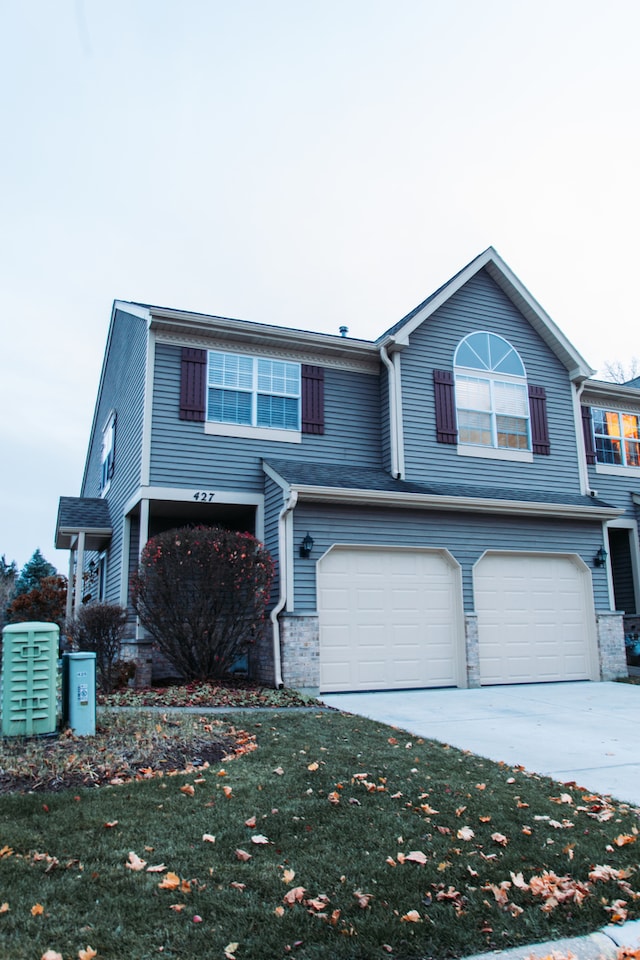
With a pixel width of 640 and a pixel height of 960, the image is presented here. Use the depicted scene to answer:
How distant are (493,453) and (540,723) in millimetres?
6349

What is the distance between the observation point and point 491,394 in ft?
45.6

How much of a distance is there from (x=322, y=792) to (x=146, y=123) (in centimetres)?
1211

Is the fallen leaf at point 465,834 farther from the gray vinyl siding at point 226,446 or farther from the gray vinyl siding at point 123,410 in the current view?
the gray vinyl siding at point 123,410

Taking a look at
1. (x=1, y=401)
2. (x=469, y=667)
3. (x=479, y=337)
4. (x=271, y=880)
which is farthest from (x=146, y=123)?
(x=1, y=401)

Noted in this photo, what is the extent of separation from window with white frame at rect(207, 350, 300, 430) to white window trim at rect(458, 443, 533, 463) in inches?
123

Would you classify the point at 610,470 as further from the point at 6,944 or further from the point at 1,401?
the point at 1,401

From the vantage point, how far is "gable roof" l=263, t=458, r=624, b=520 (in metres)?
11.0

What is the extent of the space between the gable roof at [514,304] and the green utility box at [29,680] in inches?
347

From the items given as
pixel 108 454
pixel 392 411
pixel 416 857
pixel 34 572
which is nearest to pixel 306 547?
pixel 392 411

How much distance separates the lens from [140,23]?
8938 mm

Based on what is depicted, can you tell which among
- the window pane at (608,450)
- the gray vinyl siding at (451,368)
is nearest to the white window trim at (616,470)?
the window pane at (608,450)

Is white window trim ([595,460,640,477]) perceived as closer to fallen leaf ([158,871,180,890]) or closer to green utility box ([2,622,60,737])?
green utility box ([2,622,60,737])

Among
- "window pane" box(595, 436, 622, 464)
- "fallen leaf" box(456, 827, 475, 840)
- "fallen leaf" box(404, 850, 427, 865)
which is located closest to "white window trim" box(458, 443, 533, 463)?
"window pane" box(595, 436, 622, 464)

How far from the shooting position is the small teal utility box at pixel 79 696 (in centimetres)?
617
